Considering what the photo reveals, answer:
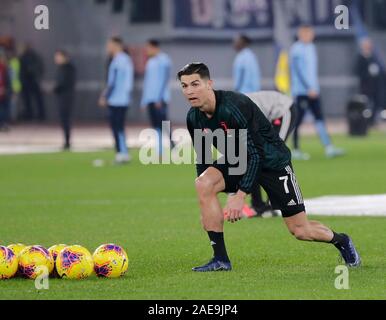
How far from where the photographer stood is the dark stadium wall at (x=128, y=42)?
4234cm

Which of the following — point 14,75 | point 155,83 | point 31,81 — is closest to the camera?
point 155,83

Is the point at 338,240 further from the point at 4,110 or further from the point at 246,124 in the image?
the point at 4,110

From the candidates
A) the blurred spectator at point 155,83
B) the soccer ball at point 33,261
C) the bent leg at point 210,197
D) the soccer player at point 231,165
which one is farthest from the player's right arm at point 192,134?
the blurred spectator at point 155,83

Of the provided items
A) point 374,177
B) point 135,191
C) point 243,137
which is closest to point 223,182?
point 243,137

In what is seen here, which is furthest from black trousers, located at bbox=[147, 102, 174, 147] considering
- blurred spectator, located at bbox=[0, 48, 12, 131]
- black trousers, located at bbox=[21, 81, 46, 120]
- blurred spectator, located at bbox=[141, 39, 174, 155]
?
black trousers, located at bbox=[21, 81, 46, 120]

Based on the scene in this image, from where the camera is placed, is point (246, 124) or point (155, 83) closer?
point (246, 124)

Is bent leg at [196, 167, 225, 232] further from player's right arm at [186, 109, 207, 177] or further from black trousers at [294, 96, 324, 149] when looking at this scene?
black trousers at [294, 96, 324, 149]

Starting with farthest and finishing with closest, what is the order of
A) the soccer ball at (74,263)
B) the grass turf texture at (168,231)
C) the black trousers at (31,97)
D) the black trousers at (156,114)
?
the black trousers at (31,97) → the black trousers at (156,114) → the soccer ball at (74,263) → the grass turf texture at (168,231)

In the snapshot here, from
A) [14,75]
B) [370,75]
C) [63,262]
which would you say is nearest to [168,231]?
[63,262]

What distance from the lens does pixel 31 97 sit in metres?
45.4

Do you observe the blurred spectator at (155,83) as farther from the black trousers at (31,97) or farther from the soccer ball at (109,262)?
the black trousers at (31,97)

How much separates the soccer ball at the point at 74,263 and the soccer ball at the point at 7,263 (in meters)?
0.37

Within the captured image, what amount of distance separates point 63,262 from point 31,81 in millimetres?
32838
